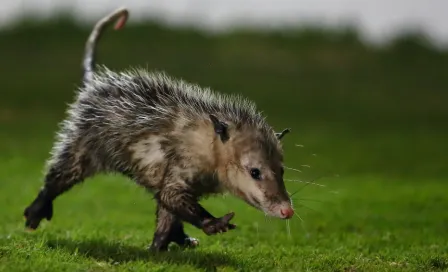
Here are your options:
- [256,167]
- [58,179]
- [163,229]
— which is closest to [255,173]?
[256,167]

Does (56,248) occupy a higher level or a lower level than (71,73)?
lower

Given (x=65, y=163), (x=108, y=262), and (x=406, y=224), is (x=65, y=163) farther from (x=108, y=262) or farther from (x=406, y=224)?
(x=406, y=224)

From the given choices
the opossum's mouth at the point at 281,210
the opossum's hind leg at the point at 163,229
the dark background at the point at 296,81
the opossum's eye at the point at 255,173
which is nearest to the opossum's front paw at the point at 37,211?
the opossum's hind leg at the point at 163,229

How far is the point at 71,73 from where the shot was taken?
22.2 meters

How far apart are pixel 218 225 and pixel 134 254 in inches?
44.1

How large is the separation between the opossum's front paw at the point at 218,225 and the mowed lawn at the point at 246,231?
1.21 ft

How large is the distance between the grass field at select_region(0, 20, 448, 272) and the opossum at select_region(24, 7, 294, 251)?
43 cm

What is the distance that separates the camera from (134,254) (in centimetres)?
672

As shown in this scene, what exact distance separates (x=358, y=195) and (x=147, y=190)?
622 centimetres

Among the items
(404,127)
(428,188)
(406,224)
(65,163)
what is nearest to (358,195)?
(428,188)

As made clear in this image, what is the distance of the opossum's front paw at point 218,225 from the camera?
582 centimetres

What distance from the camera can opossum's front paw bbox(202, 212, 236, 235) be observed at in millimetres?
5820

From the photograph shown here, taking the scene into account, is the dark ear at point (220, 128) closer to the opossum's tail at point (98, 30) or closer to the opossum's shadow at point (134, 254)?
the opossum's shadow at point (134, 254)

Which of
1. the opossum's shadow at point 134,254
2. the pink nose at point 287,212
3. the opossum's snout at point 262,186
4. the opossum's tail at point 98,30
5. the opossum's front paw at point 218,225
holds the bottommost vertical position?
the opossum's shadow at point 134,254
